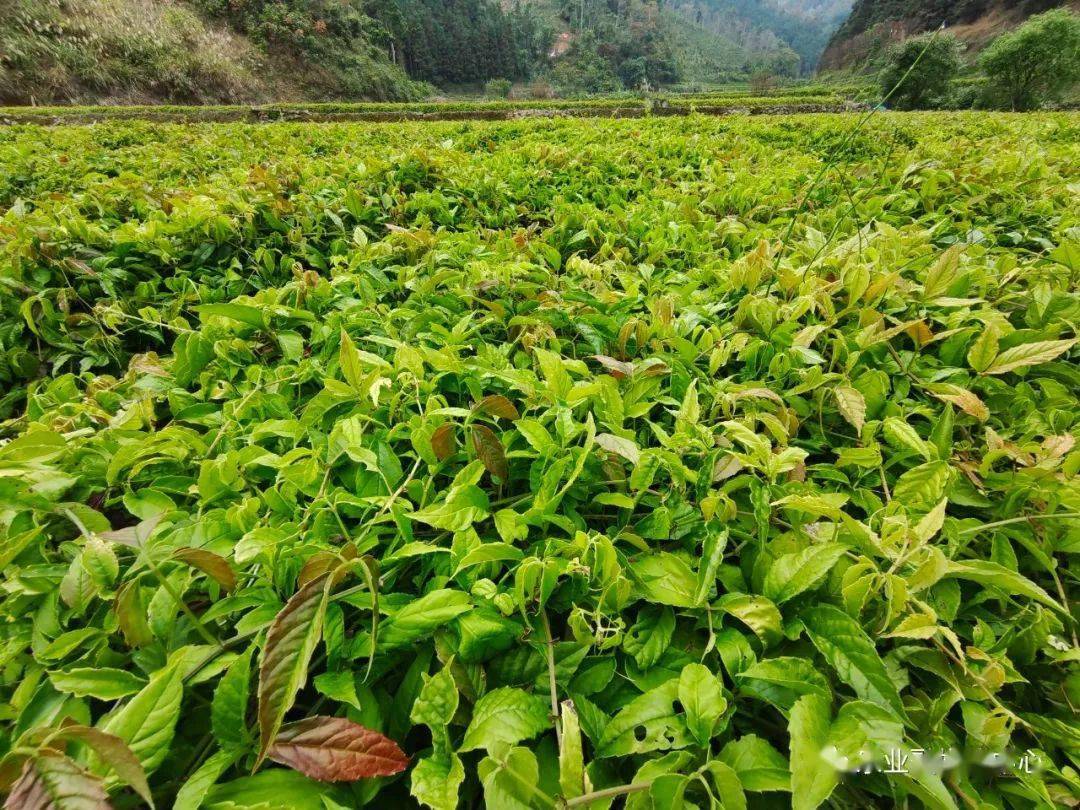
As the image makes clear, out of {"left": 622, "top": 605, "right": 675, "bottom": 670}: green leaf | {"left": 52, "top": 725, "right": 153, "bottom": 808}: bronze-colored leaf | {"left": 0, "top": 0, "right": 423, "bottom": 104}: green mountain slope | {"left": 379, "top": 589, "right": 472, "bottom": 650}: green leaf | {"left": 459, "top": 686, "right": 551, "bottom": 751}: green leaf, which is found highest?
{"left": 0, "top": 0, "right": 423, "bottom": 104}: green mountain slope

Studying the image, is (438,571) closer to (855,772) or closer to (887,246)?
(855,772)

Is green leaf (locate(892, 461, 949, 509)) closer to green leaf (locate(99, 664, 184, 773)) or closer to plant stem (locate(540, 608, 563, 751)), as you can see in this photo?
plant stem (locate(540, 608, 563, 751))

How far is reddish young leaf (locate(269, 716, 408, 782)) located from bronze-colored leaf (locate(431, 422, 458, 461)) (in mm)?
486

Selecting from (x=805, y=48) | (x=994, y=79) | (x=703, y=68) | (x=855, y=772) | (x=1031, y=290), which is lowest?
(x=855, y=772)

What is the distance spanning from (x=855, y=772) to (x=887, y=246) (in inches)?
63.9

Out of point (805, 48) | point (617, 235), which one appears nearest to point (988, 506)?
point (617, 235)

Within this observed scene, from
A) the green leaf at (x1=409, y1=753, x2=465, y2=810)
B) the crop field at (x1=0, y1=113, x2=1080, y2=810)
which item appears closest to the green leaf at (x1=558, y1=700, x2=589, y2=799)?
the crop field at (x1=0, y1=113, x2=1080, y2=810)

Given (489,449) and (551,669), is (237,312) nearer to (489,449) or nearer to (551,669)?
(489,449)

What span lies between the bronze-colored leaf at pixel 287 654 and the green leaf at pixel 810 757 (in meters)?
0.63

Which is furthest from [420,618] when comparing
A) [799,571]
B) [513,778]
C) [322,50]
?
[322,50]

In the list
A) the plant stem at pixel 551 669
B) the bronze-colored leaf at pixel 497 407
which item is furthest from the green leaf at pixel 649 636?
the bronze-colored leaf at pixel 497 407

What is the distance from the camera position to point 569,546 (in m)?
0.81

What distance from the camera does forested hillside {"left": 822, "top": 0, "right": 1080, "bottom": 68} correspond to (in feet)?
146

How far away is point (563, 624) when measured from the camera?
838 mm
